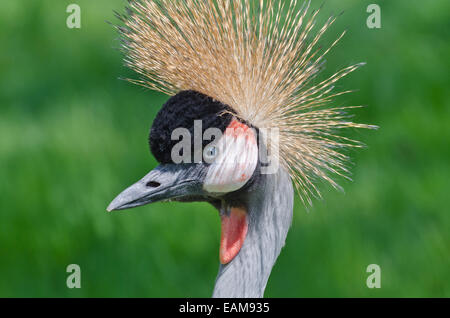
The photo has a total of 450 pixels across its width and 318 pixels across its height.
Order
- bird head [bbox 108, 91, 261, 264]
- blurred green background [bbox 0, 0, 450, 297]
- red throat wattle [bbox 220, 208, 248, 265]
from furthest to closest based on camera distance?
blurred green background [bbox 0, 0, 450, 297]
red throat wattle [bbox 220, 208, 248, 265]
bird head [bbox 108, 91, 261, 264]

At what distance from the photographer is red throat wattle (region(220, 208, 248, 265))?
1.38m

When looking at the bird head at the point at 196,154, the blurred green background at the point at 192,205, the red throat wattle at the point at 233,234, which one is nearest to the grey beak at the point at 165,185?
the bird head at the point at 196,154

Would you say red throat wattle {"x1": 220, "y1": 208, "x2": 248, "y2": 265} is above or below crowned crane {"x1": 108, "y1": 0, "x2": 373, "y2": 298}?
below

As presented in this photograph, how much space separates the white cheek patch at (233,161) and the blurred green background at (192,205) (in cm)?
110

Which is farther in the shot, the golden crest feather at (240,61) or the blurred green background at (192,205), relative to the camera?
the blurred green background at (192,205)

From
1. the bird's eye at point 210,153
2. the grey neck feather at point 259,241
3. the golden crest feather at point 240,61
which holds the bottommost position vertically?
the grey neck feather at point 259,241

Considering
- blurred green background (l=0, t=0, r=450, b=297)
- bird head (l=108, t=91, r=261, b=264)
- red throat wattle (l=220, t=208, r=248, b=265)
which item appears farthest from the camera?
blurred green background (l=0, t=0, r=450, b=297)

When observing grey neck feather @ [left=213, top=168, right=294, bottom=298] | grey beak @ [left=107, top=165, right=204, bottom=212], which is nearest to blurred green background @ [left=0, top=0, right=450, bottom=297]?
grey neck feather @ [left=213, top=168, right=294, bottom=298]

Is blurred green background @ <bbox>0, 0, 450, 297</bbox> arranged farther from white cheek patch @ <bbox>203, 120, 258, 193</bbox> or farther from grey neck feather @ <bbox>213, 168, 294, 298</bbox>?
white cheek patch @ <bbox>203, 120, 258, 193</bbox>

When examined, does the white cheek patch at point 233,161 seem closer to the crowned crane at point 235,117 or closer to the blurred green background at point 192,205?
the crowned crane at point 235,117

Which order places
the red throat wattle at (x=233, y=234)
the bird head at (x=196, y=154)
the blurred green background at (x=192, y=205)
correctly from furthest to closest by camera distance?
the blurred green background at (x=192, y=205)
the red throat wattle at (x=233, y=234)
the bird head at (x=196, y=154)

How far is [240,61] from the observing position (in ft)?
4.42

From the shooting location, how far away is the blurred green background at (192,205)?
7.80ft

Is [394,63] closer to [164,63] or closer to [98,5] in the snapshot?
[98,5]
